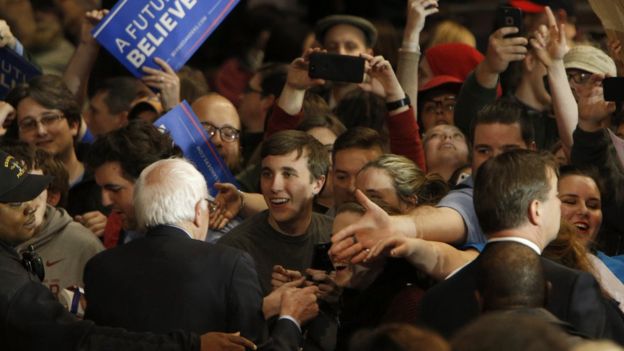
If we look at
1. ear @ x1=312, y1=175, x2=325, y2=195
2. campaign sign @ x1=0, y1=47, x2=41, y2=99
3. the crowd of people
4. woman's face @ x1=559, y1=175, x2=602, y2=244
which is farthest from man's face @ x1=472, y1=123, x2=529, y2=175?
campaign sign @ x1=0, y1=47, x2=41, y2=99

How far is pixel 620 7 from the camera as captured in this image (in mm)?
5340

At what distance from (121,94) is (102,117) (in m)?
0.18

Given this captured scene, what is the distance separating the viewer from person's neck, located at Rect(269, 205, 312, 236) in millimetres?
5961

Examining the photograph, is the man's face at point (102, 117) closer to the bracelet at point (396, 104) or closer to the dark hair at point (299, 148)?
the bracelet at point (396, 104)

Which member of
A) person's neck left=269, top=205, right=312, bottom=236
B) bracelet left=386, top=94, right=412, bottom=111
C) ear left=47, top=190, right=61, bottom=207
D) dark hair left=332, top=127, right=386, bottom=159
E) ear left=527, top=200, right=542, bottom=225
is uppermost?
ear left=527, top=200, right=542, bottom=225

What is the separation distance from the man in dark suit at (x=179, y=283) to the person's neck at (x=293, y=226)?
3.16ft

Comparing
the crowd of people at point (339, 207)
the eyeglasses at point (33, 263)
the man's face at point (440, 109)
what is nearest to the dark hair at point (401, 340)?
the crowd of people at point (339, 207)

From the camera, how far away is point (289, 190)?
6.01m

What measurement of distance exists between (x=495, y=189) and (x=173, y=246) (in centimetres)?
118

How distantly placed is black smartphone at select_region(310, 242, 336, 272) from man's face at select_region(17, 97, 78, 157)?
2.14m

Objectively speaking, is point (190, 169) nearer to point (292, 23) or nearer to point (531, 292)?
point (531, 292)

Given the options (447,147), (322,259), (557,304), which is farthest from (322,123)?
(557,304)

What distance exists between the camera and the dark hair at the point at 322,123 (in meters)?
7.02

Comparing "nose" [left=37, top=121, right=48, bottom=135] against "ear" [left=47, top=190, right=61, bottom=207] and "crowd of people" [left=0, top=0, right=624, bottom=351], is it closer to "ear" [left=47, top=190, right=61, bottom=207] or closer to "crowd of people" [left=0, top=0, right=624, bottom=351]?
"crowd of people" [left=0, top=0, right=624, bottom=351]
